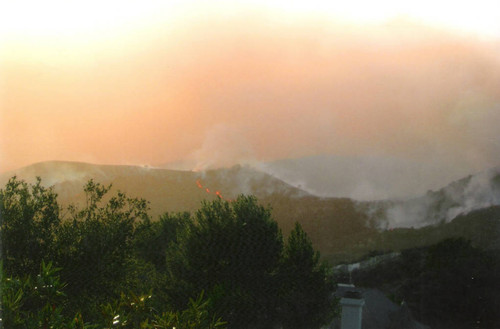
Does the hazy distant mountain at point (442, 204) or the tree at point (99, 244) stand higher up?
the hazy distant mountain at point (442, 204)

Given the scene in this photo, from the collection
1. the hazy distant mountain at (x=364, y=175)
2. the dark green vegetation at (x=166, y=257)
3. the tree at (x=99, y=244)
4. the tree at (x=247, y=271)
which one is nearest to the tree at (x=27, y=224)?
the dark green vegetation at (x=166, y=257)

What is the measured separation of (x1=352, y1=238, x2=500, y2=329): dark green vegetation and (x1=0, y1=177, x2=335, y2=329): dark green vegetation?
0.49 meters

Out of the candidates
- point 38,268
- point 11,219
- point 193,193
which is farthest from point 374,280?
point 11,219

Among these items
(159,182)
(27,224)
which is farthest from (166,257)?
(27,224)

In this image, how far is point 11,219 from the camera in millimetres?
4543

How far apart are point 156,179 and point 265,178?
0.90 metres

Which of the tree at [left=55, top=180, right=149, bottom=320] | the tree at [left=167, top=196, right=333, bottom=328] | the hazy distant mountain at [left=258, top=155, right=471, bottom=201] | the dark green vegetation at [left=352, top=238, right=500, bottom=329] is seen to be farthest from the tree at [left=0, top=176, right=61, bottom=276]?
the dark green vegetation at [left=352, top=238, right=500, bottom=329]

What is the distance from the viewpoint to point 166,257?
4.71 meters

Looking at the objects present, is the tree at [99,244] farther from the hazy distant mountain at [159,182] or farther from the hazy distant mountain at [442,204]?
the hazy distant mountain at [442,204]

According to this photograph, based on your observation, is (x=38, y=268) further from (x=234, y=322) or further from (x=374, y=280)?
(x=374, y=280)

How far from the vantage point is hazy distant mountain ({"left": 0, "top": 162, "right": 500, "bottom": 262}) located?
4223 millimetres

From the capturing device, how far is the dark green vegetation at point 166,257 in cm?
450

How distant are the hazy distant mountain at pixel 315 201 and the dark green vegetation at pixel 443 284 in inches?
5.1

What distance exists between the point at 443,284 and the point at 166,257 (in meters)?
2.31
